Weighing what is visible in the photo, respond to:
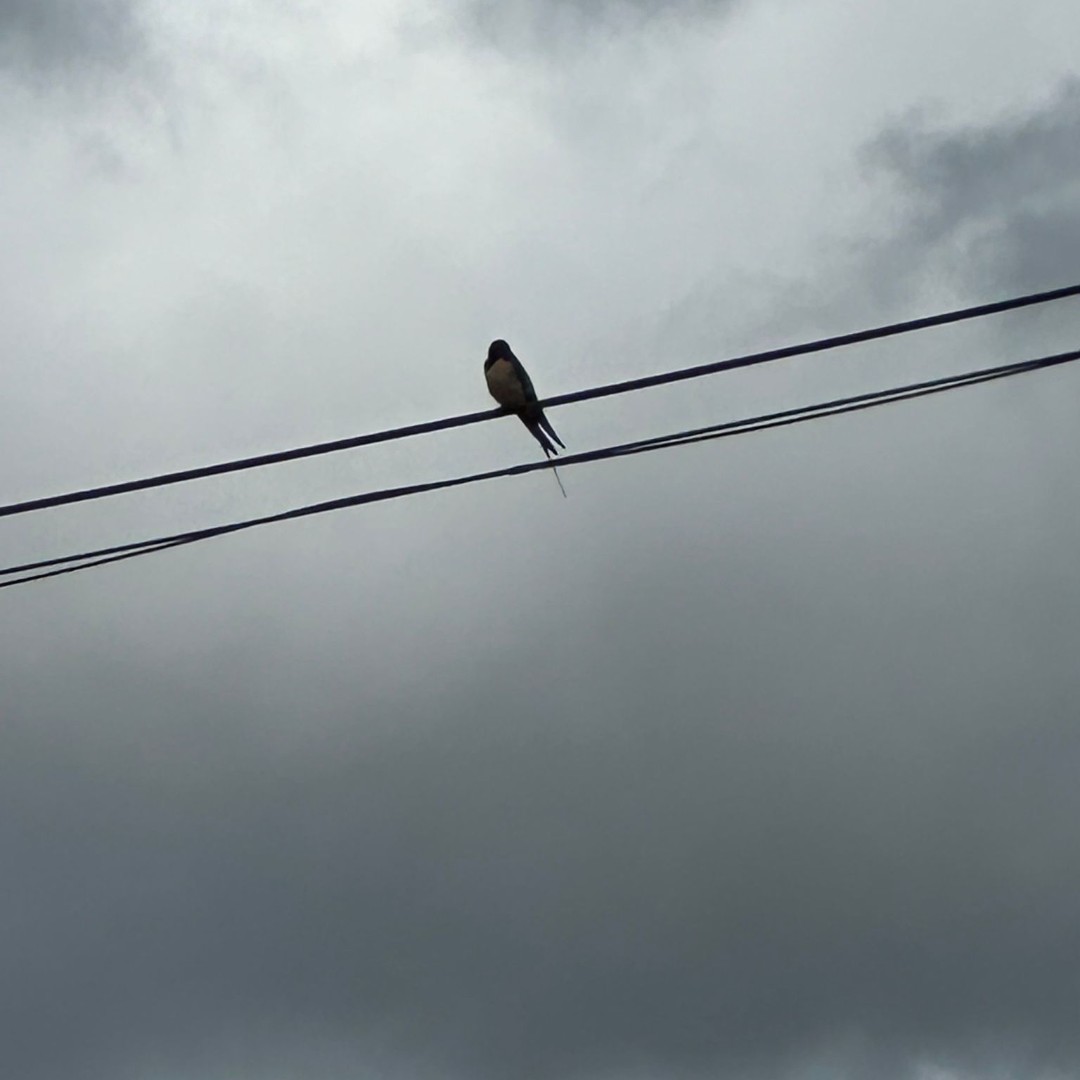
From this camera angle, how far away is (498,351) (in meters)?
17.8

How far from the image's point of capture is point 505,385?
1725 cm

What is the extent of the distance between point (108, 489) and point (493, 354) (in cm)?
847

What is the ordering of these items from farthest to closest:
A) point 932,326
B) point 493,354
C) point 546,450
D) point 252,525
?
point 493,354, point 546,450, point 252,525, point 932,326

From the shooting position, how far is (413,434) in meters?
10.0

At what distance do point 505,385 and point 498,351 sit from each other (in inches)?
27.8

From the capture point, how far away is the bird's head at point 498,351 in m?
17.8

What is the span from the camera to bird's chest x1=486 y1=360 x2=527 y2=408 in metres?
17.2

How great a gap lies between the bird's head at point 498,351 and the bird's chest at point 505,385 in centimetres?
30

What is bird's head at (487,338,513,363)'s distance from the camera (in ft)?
58.3

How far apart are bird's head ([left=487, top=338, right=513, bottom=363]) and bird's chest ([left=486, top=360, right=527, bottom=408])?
11.7 inches

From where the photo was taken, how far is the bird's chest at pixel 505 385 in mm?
17234

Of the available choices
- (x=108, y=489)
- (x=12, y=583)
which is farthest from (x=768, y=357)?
(x=12, y=583)

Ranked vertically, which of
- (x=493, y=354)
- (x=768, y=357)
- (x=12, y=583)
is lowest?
(x=12, y=583)

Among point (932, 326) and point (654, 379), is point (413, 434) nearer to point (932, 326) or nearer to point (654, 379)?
point (654, 379)
